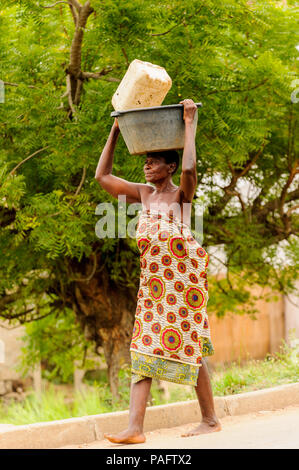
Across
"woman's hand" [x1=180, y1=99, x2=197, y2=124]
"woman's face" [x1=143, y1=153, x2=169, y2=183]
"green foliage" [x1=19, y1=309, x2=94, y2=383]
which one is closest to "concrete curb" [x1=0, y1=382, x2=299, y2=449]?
"woman's face" [x1=143, y1=153, x2=169, y2=183]

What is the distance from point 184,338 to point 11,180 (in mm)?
2527

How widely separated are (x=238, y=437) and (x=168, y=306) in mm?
1061

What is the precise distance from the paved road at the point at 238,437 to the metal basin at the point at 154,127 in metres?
1.99

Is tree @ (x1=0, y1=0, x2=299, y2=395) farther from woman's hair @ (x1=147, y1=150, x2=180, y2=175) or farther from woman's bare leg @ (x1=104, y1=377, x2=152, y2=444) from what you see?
woman's bare leg @ (x1=104, y1=377, x2=152, y2=444)

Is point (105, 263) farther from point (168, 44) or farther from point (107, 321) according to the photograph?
point (168, 44)

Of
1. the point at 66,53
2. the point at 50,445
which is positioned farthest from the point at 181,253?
the point at 66,53

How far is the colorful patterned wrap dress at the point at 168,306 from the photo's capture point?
431 centimetres

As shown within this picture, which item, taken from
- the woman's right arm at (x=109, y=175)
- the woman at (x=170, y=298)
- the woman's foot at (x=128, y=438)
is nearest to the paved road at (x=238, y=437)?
the woman's foot at (x=128, y=438)

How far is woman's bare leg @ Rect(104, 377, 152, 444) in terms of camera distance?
417cm

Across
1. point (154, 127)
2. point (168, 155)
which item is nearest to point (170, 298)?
point (168, 155)

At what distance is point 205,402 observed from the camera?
4.70 meters

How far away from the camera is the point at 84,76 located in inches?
275

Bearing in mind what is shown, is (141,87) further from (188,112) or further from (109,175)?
(109,175)

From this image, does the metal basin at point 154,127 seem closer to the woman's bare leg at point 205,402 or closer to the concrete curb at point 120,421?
the woman's bare leg at point 205,402
